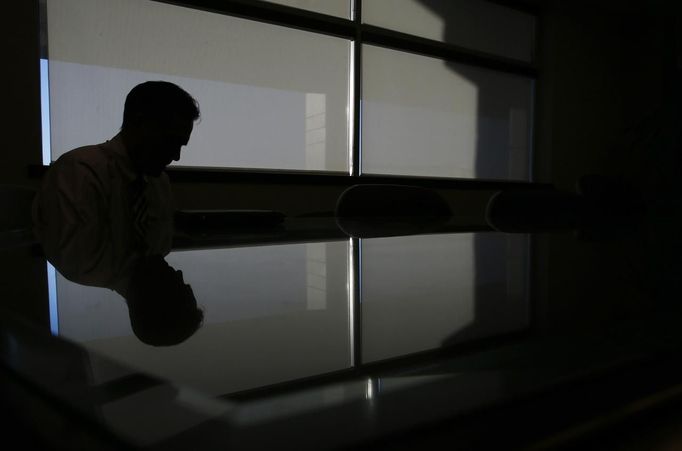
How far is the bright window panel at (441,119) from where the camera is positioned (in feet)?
10.4

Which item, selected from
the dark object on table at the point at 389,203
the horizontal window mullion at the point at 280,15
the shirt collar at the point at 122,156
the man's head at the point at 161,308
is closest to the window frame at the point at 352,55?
the horizontal window mullion at the point at 280,15

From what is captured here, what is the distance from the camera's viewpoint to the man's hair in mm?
1396

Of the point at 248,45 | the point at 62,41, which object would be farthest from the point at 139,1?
the point at 248,45

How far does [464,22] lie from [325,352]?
153 inches

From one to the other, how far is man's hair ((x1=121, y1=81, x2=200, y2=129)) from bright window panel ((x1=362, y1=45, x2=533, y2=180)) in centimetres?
184

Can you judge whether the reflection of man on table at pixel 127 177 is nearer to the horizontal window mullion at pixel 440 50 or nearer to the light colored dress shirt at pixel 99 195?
the light colored dress shirt at pixel 99 195

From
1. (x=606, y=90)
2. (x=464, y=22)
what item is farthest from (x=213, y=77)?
(x=606, y=90)

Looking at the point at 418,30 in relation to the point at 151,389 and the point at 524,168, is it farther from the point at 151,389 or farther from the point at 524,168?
the point at 151,389

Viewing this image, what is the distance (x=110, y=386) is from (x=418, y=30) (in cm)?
356

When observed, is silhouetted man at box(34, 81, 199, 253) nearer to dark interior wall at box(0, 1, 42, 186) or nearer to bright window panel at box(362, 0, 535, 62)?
dark interior wall at box(0, 1, 42, 186)

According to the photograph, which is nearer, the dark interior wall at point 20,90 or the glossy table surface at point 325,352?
the glossy table surface at point 325,352

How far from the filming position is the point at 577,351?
10 cm

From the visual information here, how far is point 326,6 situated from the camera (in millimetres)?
2881

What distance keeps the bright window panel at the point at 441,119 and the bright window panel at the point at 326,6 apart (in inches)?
10.3
